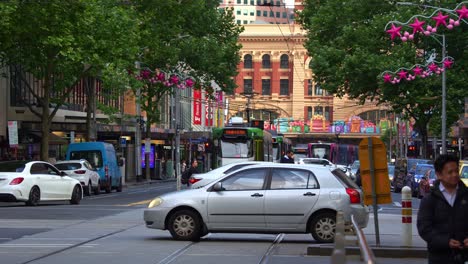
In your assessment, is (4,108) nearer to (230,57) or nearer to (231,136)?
(231,136)

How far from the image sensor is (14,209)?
28.6 meters

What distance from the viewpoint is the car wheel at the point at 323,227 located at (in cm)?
1773

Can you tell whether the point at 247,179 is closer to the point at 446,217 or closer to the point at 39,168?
the point at 446,217

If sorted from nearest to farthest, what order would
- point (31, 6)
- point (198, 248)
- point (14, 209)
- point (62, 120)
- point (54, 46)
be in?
point (198, 248)
point (14, 209)
point (31, 6)
point (54, 46)
point (62, 120)

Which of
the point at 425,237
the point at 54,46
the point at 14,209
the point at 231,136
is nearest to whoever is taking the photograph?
the point at 425,237

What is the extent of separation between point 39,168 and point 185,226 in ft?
46.1

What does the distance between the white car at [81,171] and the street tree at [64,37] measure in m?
3.34

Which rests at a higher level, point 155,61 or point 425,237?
point 155,61

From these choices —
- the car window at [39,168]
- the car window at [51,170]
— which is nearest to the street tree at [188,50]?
the car window at [51,170]

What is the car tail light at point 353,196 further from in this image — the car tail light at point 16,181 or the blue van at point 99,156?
the blue van at point 99,156

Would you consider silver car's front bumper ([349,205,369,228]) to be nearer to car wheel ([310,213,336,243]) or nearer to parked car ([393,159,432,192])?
car wheel ([310,213,336,243])

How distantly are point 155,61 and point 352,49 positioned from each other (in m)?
15.2

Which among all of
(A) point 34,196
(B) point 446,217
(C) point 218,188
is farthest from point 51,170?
(B) point 446,217

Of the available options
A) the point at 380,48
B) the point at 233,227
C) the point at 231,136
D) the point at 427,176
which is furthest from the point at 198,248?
the point at 380,48
